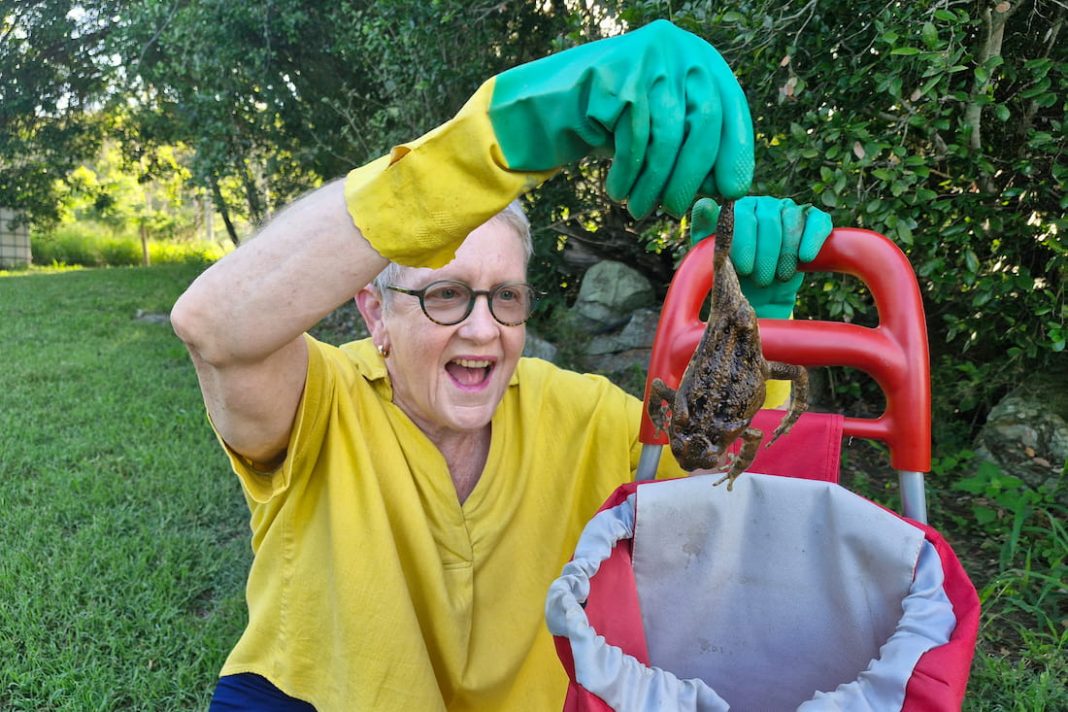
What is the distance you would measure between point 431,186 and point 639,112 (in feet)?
1.27

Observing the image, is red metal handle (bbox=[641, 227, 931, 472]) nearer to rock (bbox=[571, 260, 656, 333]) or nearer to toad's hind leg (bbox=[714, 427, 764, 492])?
toad's hind leg (bbox=[714, 427, 764, 492])

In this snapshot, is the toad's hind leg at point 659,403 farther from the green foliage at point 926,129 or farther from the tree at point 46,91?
the tree at point 46,91

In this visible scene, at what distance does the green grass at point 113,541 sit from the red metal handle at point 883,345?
2.31 m

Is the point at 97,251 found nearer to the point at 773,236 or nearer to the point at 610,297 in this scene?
the point at 610,297

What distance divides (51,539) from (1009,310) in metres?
4.69

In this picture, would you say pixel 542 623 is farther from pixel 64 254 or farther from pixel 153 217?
pixel 153 217

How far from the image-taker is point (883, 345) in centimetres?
149

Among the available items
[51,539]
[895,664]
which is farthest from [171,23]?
[895,664]

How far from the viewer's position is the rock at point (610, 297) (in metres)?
6.53

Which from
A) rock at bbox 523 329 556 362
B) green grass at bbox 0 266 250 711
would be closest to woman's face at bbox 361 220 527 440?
green grass at bbox 0 266 250 711

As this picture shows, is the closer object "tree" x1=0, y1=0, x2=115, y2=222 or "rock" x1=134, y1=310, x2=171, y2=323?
"rock" x1=134, y1=310, x2=171, y2=323

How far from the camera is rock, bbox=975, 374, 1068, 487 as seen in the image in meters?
3.58

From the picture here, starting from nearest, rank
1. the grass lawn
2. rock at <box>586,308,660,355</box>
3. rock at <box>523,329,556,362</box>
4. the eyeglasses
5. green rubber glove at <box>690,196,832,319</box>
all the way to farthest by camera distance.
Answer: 1. green rubber glove at <box>690,196,832,319</box>
2. the eyeglasses
3. the grass lawn
4. rock at <box>523,329,556,362</box>
5. rock at <box>586,308,660,355</box>

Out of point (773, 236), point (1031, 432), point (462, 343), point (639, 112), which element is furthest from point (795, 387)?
point (1031, 432)
